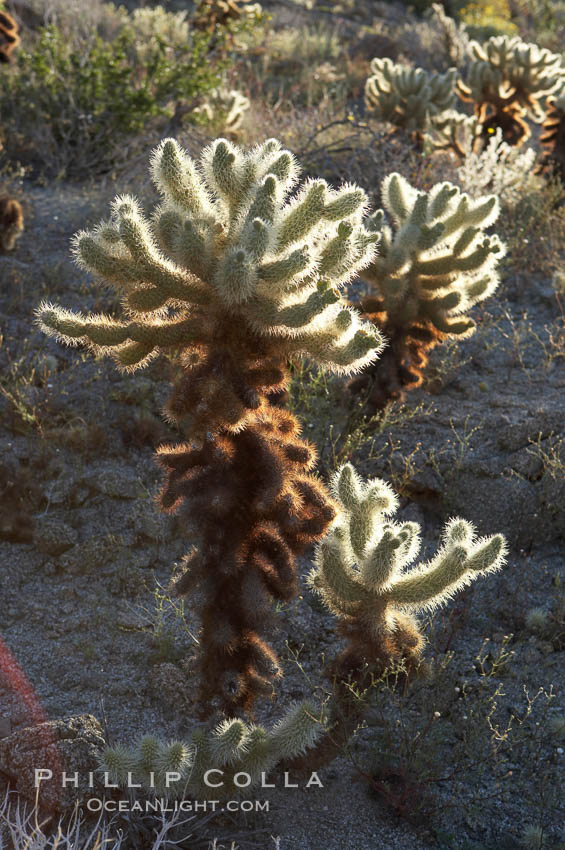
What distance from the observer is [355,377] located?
19.7ft

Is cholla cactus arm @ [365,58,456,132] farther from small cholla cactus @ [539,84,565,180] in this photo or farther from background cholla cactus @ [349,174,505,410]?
background cholla cactus @ [349,174,505,410]

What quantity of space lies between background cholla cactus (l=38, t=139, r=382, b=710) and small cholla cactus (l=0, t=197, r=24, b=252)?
12.0 ft

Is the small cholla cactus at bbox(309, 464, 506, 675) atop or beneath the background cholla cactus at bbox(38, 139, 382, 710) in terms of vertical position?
beneath

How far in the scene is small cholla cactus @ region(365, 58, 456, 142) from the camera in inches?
358

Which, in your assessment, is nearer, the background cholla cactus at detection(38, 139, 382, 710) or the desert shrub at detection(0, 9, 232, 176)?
the background cholla cactus at detection(38, 139, 382, 710)

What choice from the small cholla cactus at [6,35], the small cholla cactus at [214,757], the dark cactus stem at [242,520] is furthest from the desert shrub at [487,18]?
the small cholla cactus at [214,757]

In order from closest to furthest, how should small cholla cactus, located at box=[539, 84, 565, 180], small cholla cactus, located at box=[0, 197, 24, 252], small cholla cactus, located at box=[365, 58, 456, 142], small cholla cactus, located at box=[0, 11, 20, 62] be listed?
small cholla cactus, located at box=[0, 197, 24, 252], small cholla cactus, located at box=[0, 11, 20, 62], small cholla cactus, located at box=[539, 84, 565, 180], small cholla cactus, located at box=[365, 58, 456, 142]

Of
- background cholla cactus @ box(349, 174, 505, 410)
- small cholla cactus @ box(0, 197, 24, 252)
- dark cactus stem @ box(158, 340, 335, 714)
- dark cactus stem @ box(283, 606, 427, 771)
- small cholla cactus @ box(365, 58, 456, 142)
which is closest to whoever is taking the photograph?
dark cactus stem @ box(158, 340, 335, 714)

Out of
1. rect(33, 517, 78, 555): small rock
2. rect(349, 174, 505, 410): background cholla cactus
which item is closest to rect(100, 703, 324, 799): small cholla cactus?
rect(33, 517, 78, 555): small rock

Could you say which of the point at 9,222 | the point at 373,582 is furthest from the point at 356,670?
the point at 9,222

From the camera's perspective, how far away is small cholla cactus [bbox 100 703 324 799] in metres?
3.40

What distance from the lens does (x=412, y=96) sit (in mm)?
9086

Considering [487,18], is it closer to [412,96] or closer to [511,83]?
[511,83]

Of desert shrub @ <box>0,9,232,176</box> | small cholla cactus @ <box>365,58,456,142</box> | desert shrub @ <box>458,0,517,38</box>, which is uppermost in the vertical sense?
desert shrub @ <box>458,0,517,38</box>
